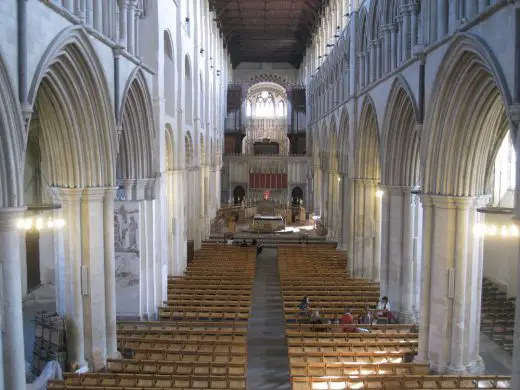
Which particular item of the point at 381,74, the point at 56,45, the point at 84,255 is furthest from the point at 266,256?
the point at 56,45

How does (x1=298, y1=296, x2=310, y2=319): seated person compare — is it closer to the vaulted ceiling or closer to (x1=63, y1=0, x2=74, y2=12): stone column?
(x1=63, y1=0, x2=74, y2=12): stone column

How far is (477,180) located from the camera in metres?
10.6

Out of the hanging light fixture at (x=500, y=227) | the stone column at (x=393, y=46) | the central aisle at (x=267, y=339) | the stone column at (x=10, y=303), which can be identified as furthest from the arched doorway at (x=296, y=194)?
the stone column at (x=10, y=303)

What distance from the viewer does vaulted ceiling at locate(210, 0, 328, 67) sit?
33.7 meters

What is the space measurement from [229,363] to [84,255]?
153 inches

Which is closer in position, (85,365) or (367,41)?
(85,365)

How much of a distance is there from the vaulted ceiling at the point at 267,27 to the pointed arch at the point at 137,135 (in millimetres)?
19125

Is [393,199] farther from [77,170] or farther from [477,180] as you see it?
[77,170]

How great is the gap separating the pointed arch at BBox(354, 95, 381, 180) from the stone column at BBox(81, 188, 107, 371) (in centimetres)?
1080

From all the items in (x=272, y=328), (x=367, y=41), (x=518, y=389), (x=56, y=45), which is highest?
(x=367, y=41)

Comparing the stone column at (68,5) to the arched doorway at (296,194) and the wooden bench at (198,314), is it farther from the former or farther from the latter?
the arched doorway at (296,194)

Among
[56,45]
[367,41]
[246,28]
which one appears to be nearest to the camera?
[56,45]

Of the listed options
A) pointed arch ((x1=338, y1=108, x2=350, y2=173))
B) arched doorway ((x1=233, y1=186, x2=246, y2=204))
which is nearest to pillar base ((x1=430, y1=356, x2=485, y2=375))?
pointed arch ((x1=338, y1=108, x2=350, y2=173))

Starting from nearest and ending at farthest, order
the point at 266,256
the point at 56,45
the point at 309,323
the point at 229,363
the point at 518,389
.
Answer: the point at 518,389 → the point at 56,45 → the point at 229,363 → the point at 309,323 → the point at 266,256
